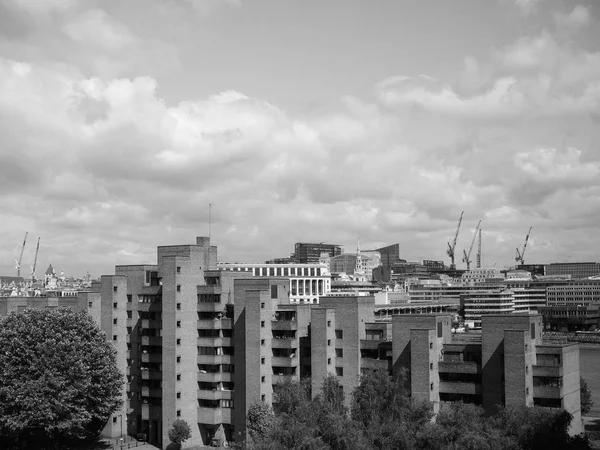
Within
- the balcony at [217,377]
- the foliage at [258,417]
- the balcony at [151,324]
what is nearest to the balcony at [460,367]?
the foliage at [258,417]

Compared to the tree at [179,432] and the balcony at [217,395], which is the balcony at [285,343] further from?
the tree at [179,432]

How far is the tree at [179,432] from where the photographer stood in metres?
90.7

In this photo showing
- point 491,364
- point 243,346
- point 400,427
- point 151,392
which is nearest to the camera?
point 400,427

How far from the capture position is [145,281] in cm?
10269

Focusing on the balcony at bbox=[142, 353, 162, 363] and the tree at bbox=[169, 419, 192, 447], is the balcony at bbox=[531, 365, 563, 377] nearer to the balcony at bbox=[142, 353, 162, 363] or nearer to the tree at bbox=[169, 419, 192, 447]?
the tree at bbox=[169, 419, 192, 447]

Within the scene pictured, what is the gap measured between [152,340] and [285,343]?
19.6 meters

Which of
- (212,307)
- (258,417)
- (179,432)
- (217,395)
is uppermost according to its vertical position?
(212,307)

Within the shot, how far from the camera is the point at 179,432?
90625 millimetres

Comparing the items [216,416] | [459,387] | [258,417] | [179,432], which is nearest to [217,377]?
[216,416]

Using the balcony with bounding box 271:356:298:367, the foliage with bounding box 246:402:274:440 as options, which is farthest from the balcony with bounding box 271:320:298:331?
the foliage with bounding box 246:402:274:440

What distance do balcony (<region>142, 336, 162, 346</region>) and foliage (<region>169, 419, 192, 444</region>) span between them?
1160 cm

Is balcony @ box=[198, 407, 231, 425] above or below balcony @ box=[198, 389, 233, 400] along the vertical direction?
below

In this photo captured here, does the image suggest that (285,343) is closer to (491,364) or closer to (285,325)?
(285,325)

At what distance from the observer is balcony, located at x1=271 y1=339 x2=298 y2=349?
91438mm
